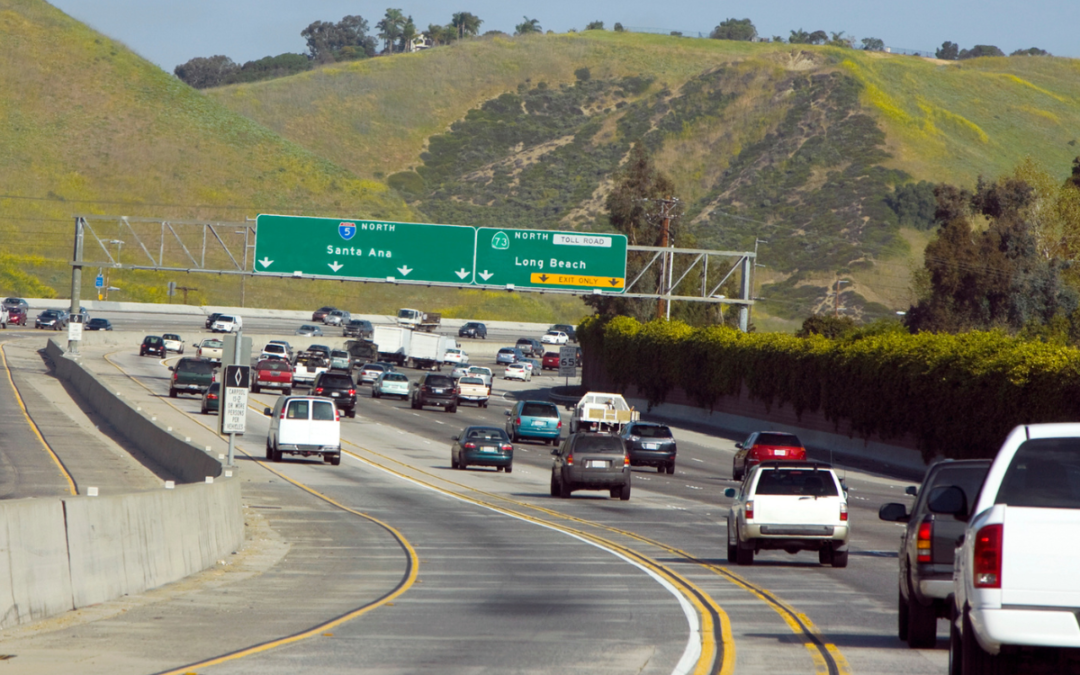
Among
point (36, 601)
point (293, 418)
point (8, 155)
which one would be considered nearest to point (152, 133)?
point (8, 155)

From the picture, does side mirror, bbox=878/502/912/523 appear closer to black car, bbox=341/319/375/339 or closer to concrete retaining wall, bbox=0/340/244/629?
concrete retaining wall, bbox=0/340/244/629

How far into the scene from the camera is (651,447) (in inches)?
1663

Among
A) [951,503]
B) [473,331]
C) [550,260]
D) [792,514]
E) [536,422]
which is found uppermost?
[550,260]

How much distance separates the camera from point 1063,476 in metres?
8.30

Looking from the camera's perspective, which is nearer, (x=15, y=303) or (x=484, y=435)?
(x=484, y=435)

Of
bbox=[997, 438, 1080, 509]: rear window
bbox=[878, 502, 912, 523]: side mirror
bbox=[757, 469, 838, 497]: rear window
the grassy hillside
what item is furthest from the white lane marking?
the grassy hillside

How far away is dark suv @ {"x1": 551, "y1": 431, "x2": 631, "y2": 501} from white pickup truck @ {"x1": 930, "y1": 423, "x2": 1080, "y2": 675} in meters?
24.0

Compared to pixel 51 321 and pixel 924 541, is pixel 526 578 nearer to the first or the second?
pixel 924 541

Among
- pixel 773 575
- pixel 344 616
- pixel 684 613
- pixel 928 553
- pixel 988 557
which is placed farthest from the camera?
pixel 773 575

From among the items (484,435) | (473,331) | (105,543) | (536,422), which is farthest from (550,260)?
(473,331)

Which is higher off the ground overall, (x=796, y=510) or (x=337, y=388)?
(x=796, y=510)

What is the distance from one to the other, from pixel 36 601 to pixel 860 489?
96.9 ft

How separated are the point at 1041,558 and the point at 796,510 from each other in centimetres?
1223

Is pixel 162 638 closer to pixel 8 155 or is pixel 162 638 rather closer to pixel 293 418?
pixel 293 418
